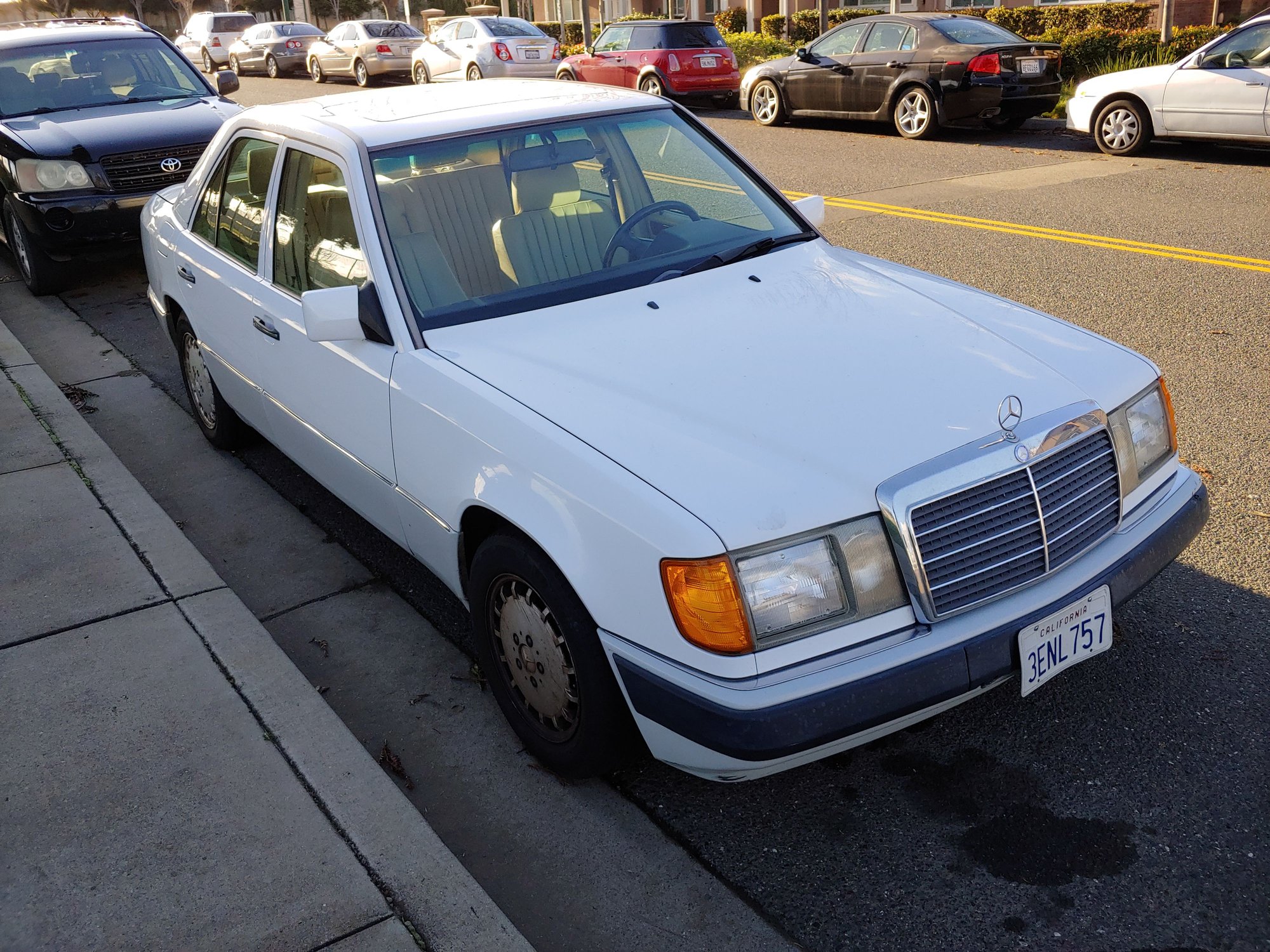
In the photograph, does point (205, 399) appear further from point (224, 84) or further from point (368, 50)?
point (368, 50)

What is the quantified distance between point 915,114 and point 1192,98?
149 inches

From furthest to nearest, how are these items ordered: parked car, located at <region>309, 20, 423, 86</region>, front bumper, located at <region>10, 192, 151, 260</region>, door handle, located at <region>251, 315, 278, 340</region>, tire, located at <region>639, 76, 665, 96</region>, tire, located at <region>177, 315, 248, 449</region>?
1. parked car, located at <region>309, 20, 423, 86</region>
2. tire, located at <region>639, 76, 665, 96</region>
3. front bumper, located at <region>10, 192, 151, 260</region>
4. tire, located at <region>177, 315, 248, 449</region>
5. door handle, located at <region>251, 315, 278, 340</region>

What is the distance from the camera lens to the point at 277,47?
1254 inches

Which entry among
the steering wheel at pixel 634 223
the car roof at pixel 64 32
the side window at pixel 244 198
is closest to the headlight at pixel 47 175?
the car roof at pixel 64 32

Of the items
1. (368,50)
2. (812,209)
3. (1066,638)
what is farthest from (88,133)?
(368,50)

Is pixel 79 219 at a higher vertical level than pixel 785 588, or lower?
higher

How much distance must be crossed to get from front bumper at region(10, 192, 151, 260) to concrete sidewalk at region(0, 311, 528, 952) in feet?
15.1

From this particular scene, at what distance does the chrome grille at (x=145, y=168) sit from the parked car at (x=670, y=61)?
1115cm

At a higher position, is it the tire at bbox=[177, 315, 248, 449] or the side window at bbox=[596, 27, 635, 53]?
the side window at bbox=[596, 27, 635, 53]

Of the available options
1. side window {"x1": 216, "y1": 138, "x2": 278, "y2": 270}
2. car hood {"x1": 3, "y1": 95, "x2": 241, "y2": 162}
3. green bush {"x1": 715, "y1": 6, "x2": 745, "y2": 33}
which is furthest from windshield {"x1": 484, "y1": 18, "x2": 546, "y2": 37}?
side window {"x1": 216, "y1": 138, "x2": 278, "y2": 270}

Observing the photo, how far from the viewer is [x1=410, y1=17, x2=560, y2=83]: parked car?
23.0m

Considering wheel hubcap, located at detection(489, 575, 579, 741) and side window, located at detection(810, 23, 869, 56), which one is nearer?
wheel hubcap, located at detection(489, 575, 579, 741)

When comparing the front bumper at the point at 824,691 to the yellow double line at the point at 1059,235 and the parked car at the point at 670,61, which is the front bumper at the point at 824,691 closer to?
the yellow double line at the point at 1059,235

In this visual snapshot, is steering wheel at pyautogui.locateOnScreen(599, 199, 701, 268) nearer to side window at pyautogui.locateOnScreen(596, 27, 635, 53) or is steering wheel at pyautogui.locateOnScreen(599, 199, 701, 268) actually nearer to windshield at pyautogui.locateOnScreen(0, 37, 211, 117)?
windshield at pyautogui.locateOnScreen(0, 37, 211, 117)
